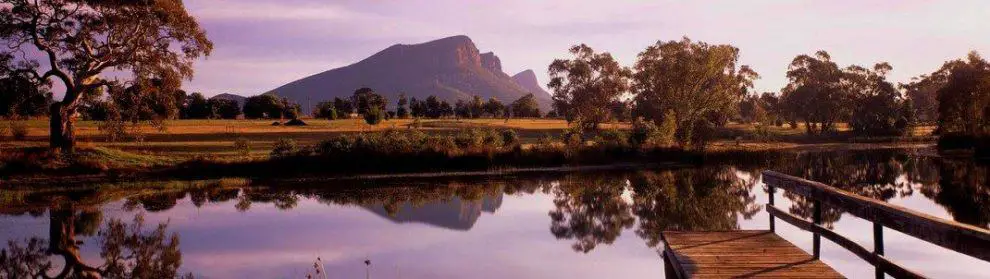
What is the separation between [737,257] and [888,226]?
3.06 m

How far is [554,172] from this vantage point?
42.4 metres

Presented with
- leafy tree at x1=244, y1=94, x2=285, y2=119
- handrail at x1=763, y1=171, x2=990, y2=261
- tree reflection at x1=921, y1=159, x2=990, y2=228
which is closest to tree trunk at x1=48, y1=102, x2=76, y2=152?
handrail at x1=763, y1=171, x2=990, y2=261

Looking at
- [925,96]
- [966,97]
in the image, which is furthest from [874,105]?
[925,96]

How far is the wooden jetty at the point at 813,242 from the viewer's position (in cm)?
683

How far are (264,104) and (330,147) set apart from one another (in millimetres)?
72226

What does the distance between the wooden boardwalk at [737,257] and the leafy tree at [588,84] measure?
72.8 m

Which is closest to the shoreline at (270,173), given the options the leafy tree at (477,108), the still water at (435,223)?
the still water at (435,223)

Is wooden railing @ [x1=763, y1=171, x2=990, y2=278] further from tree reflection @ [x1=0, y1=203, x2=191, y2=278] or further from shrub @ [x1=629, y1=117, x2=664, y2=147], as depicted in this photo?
shrub @ [x1=629, y1=117, x2=664, y2=147]

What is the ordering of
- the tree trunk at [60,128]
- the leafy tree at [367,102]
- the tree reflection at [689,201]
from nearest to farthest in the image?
the tree reflection at [689,201], the tree trunk at [60,128], the leafy tree at [367,102]

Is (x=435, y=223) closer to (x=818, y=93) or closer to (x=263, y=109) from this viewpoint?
(x=818, y=93)

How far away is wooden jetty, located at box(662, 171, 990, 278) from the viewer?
6826mm

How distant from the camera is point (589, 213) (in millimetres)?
24828

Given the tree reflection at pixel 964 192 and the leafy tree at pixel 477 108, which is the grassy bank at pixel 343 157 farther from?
the leafy tree at pixel 477 108

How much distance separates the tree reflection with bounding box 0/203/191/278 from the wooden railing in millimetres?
12436
